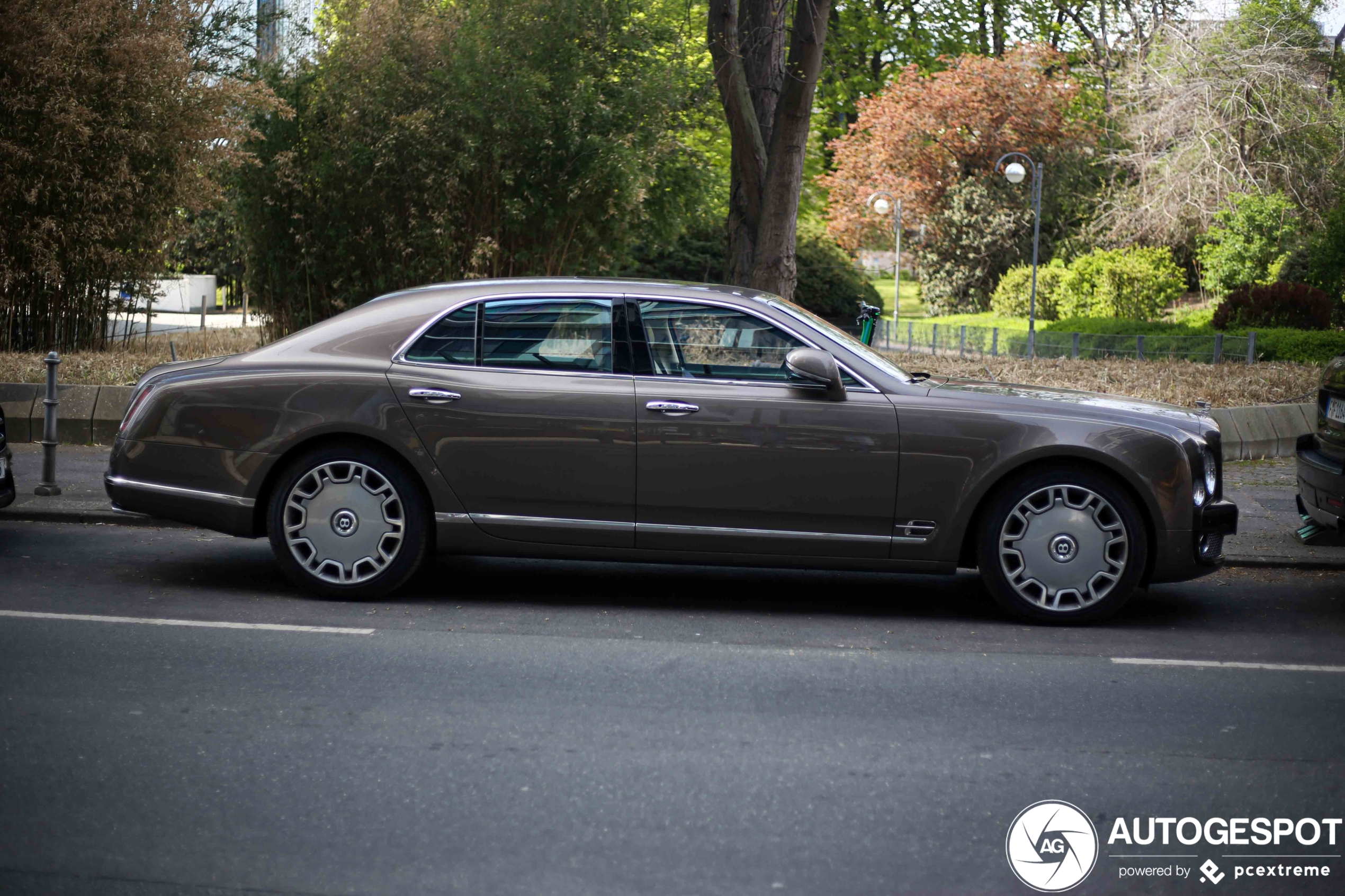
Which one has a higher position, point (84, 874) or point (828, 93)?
point (828, 93)

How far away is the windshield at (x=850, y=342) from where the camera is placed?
675 centimetres

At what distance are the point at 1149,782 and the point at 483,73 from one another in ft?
40.1

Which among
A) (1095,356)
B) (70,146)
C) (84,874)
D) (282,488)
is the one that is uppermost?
(70,146)

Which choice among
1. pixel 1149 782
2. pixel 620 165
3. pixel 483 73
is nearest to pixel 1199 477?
pixel 1149 782

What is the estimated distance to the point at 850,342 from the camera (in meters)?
6.91

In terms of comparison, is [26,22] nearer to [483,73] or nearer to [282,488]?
[483,73]

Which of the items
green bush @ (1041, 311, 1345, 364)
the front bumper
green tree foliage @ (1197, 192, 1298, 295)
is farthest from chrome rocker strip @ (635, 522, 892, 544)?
green tree foliage @ (1197, 192, 1298, 295)

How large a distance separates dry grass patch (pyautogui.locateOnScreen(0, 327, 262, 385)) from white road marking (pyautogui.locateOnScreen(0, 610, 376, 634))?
202 inches

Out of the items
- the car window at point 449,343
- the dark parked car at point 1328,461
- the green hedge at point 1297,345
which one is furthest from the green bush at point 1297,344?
the car window at point 449,343

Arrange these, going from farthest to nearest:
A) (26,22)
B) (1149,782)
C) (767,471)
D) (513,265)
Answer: (513,265) → (26,22) → (767,471) → (1149,782)

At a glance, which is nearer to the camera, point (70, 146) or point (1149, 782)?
point (1149, 782)

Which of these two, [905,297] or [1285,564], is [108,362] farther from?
[905,297]

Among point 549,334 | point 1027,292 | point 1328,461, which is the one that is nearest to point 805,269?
point 1027,292

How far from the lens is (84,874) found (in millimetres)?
3721
